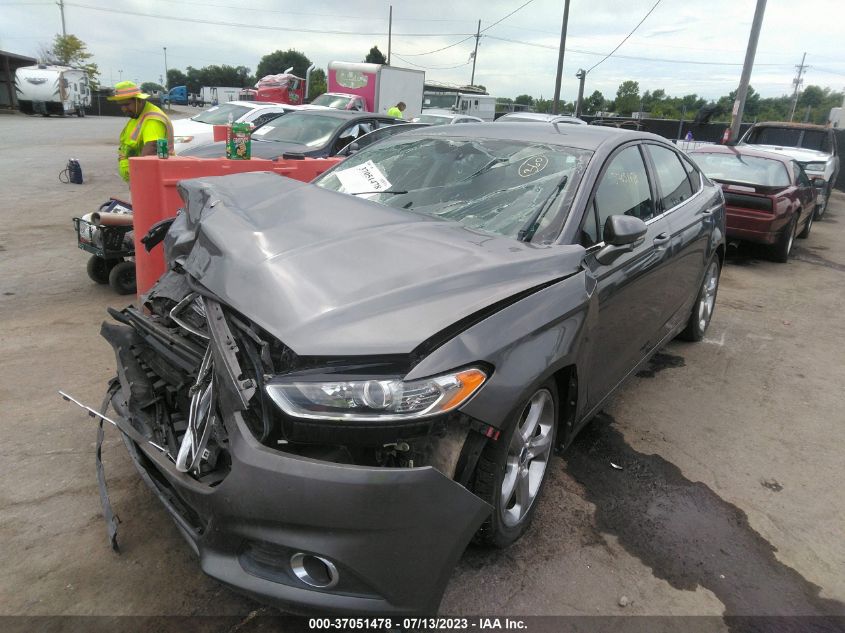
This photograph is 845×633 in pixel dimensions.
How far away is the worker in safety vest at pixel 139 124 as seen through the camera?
6.33 metres

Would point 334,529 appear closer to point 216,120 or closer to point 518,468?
point 518,468

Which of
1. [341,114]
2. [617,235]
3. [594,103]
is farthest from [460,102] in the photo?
[594,103]

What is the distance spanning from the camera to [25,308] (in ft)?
16.5

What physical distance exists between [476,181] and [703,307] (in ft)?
9.71

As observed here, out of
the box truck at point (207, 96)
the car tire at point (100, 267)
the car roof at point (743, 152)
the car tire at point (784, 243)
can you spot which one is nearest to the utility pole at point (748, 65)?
the car roof at point (743, 152)

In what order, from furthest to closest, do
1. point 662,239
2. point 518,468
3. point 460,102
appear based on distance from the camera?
point 460,102
point 662,239
point 518,468

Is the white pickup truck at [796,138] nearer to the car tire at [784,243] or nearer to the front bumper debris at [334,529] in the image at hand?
the car tire at [784,243]

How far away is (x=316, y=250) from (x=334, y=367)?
689mm

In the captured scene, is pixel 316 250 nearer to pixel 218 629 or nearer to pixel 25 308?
pixel 218 629

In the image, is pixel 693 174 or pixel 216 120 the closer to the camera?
pixel 693 174

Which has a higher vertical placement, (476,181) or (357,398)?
(476,181)

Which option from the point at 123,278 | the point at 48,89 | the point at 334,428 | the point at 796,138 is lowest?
the point at 123,278

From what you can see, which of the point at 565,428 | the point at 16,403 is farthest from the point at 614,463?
the point at 16,403

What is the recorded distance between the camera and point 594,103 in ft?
190
